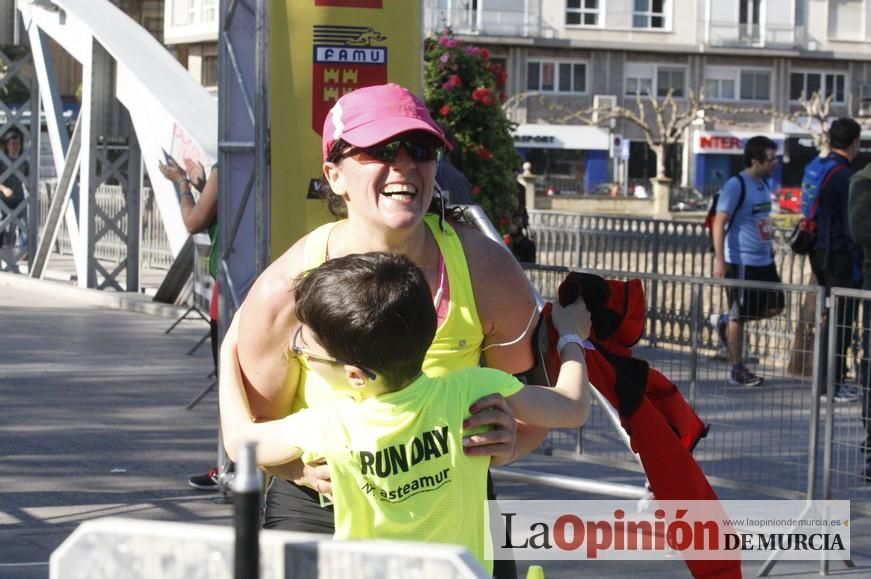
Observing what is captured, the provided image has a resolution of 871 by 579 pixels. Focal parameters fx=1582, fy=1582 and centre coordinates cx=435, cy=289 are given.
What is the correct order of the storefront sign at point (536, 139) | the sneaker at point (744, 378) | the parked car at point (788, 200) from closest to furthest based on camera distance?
1. the sneaker at point (744, 378)
2. the parked car at point (788, 200)
3. the storefront sign at point (536, 139)

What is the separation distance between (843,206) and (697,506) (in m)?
6.42

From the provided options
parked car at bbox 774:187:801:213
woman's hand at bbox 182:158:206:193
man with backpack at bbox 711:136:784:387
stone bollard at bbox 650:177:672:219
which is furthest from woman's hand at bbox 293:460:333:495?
stone bollard at bbox 650:177:672:219

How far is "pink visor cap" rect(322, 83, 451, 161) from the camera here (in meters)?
3.38

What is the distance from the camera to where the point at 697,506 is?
527 cm

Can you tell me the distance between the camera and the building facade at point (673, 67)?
70.4 m

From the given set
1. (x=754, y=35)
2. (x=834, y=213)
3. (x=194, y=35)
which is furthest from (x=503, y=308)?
(x=754, y=35)

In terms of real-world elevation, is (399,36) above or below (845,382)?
above

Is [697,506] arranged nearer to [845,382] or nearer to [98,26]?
[845,382]

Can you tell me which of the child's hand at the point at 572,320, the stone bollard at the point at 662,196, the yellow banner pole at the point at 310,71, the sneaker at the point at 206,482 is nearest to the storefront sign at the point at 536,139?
the stone bollard at the point at 662,196

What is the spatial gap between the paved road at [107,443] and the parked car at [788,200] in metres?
45.2

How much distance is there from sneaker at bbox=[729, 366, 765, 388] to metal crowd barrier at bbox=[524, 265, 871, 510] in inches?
1.0

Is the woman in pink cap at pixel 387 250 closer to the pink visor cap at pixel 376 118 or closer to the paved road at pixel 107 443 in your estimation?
the pink visor cap at pixel 376 118

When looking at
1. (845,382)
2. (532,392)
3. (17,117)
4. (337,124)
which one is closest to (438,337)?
(532,392)

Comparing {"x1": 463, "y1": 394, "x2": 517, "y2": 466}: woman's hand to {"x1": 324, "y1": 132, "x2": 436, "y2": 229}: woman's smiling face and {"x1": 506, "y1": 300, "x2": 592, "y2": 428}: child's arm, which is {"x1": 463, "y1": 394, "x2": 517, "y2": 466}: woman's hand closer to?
{"x1": 506, "y1": 300, "x2": 592, "y2": 428}: child's arm
